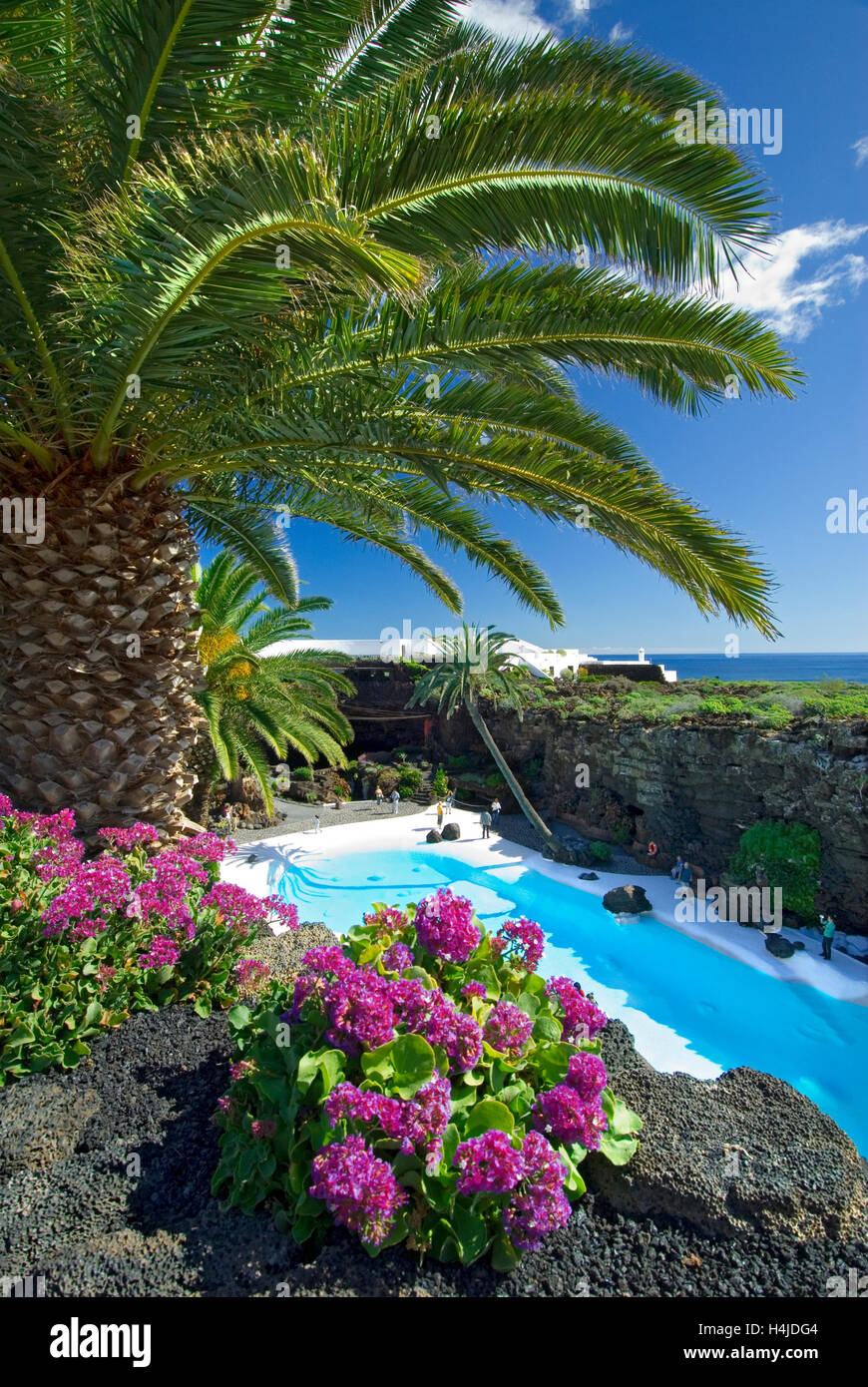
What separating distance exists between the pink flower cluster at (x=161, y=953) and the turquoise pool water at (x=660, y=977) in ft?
19.9

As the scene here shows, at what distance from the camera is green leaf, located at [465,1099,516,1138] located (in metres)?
2.37

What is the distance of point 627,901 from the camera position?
37.4 ft

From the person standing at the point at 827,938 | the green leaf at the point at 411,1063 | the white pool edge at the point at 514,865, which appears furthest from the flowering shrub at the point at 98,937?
the person standing at the point at 827,938

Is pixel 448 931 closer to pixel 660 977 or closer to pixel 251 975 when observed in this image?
pixel 251 975

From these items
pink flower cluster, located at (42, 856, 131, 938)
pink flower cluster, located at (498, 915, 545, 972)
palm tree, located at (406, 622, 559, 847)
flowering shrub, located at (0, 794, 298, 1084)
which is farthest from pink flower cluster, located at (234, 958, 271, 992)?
palm tree, located at (406, 622, 559, 847)

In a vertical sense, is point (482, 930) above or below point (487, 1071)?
above

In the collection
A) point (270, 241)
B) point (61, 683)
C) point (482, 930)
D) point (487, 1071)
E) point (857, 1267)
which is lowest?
point (857, 1267)

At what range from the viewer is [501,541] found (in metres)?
6.84

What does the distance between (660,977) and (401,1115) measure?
8.62 meters

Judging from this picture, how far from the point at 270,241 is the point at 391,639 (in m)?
26.2

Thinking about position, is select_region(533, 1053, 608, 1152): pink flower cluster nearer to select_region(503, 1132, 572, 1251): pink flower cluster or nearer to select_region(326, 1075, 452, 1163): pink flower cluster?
select_region(503, 1132, 572, 1251): pink flower cluster

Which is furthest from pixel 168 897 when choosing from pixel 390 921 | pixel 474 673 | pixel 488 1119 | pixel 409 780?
pixel 409 780
